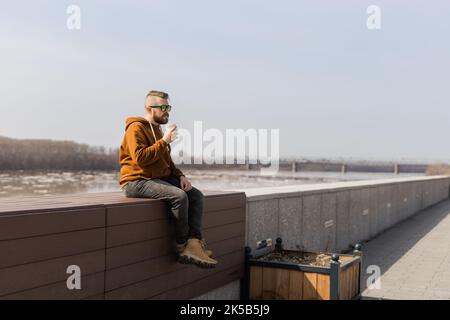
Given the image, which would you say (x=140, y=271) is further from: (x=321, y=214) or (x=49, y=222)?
(x=321, y=214)

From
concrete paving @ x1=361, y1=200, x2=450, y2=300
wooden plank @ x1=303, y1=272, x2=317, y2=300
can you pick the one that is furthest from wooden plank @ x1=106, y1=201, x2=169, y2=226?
concrete paving @ x1=361, y1=200, x2=450, y2=300

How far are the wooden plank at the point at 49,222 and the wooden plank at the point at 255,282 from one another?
2726 mm

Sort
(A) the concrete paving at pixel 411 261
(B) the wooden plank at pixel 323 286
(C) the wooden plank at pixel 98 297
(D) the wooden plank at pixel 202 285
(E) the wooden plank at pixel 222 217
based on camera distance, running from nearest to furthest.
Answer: (C) the wooden plank at pixel 98 297 < (D) the wooden plank at pixel 202 285 < (E) the wooden plank at pixel 222 217 < (B) the wooden plank at pixel 323 286 < (A) the concrete paving at pixel 411 261

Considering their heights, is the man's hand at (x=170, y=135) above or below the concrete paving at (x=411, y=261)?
above

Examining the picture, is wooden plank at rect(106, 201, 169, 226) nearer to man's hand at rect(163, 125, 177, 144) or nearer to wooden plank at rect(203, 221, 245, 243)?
man's hand at rect(163, 125, 177, 144)

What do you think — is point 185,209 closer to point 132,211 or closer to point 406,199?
point 132,211

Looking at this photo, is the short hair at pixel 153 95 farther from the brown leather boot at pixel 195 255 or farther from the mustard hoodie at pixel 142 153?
the brown leather boot at pixel 195 255

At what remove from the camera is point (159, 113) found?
200 inches

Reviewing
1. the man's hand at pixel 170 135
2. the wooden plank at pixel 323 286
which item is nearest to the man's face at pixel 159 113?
the man's hand at pixel 170 135

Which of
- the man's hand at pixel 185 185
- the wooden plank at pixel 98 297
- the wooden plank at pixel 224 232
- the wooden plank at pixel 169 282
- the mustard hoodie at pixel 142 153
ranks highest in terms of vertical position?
the mustard hoodie at pixel 142 153

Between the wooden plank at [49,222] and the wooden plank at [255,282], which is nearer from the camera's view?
the wooden plank at [49,222]

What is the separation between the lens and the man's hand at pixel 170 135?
4.83m
